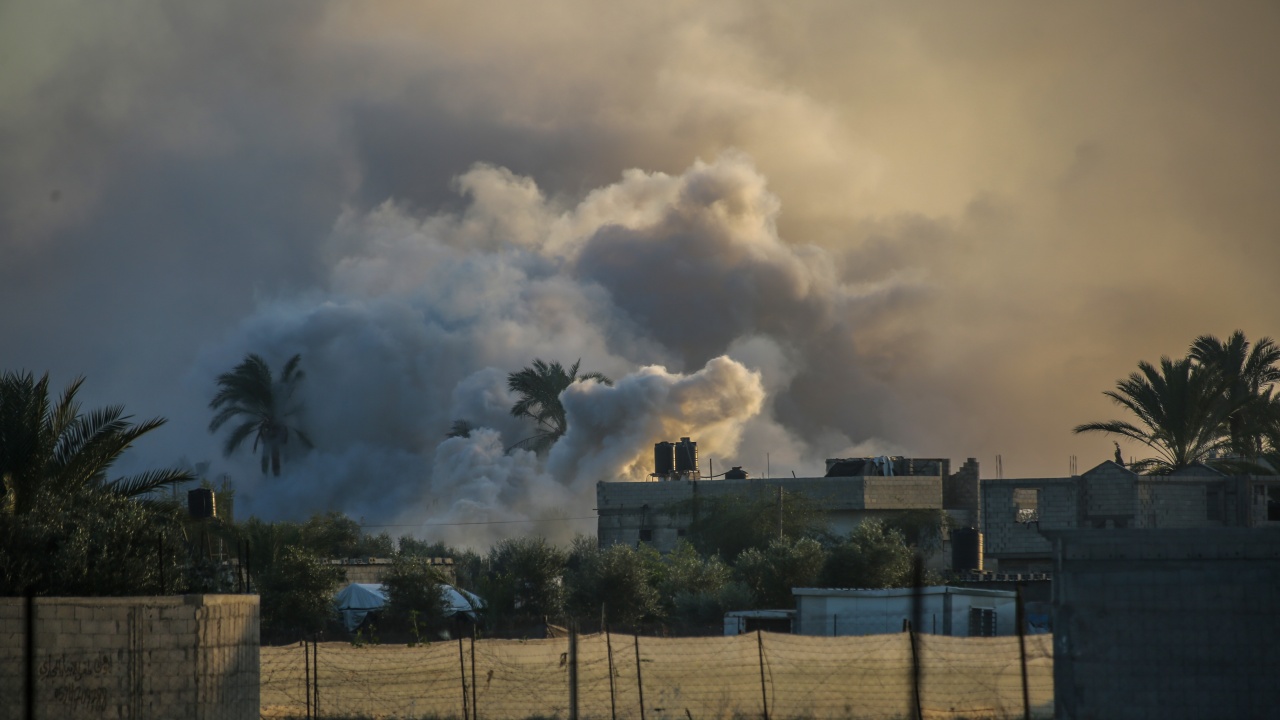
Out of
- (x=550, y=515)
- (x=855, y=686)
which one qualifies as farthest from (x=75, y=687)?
(x=550, y=515)

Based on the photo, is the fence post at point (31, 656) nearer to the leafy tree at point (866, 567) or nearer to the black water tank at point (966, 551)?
the leafy tree at point (866, 567)

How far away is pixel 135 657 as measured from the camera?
704 inches

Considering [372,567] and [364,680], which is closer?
[364,680]

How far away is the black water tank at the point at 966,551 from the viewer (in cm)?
5609

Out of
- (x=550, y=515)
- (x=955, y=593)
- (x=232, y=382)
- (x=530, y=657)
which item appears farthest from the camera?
(x=232, y=382)

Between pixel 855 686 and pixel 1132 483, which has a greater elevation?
pixel 1132 483

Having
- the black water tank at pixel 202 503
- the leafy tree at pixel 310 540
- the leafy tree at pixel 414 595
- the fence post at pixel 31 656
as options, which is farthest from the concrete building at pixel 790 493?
the fence post at pixel 31 656

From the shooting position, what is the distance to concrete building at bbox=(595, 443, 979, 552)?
61906 mm

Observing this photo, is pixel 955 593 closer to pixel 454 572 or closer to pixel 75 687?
pixel 75 687

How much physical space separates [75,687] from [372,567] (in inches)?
1362

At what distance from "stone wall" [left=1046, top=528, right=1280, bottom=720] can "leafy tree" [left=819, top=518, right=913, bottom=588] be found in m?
26.0

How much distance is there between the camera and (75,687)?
57.1 feet

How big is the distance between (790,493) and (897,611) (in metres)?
27.8

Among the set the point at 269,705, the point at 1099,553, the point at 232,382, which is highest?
the point at 232,382
